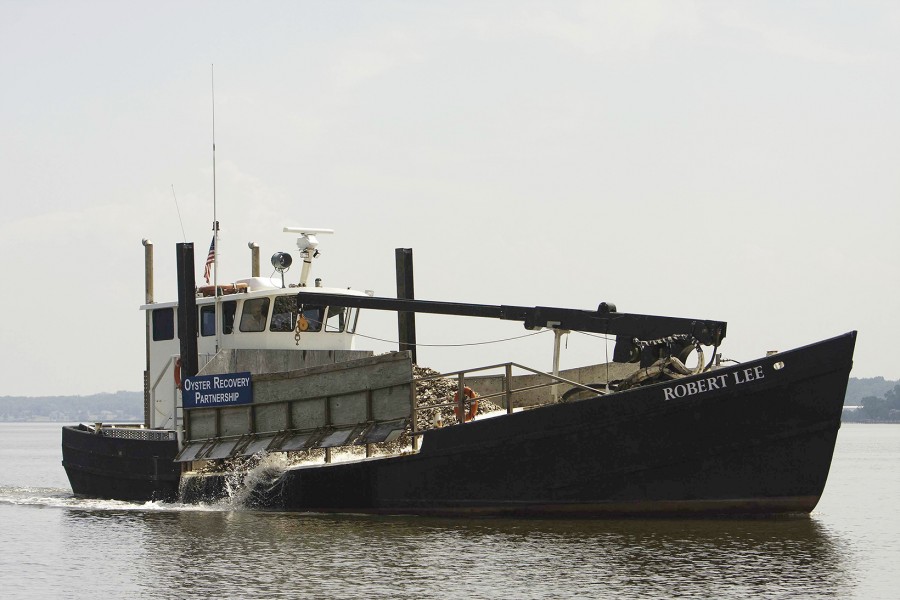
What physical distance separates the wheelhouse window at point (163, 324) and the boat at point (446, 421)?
1.8 inches

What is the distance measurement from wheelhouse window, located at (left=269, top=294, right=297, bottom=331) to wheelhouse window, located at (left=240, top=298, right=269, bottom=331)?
0.56 feet

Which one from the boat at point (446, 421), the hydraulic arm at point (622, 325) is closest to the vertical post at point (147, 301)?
the boat at point (446, 421)

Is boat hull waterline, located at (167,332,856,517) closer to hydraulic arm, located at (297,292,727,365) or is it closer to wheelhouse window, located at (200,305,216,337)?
hydraulic arm, located at (297,292,727,365)

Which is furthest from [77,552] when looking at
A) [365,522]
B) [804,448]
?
[804,448]

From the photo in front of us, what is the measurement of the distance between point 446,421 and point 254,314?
4.40 metres

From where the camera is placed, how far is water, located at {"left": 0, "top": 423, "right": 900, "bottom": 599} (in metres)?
12.8

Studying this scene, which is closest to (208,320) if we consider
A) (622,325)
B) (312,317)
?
(312,317)

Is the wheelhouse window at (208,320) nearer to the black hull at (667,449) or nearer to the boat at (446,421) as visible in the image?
the boat at (446,421)

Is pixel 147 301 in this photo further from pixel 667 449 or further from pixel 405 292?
pixel 667 449

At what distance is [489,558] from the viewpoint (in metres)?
14.5

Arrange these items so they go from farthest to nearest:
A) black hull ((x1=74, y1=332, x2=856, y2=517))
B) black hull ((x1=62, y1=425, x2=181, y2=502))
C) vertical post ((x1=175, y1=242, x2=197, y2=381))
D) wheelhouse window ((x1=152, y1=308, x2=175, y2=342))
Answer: wheelhouse window ((x1=152, y1=308, x2=175, y2=342)) < vertical post ((x1=175, y1=242, x2=197, y2=381)) < black hull ((x1=62, y1=425, x2=181, y2=502)) < black hull ((x1=74, y1=332, x2=856, y2=517))

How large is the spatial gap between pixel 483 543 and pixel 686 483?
3.26 meters

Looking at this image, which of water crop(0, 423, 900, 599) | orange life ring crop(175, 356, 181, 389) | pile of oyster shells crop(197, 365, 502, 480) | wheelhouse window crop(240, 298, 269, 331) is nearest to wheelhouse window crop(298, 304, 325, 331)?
wheelhouse window crop(240, 298, 269, 331)

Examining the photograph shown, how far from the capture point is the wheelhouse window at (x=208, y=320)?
22.6 metres
